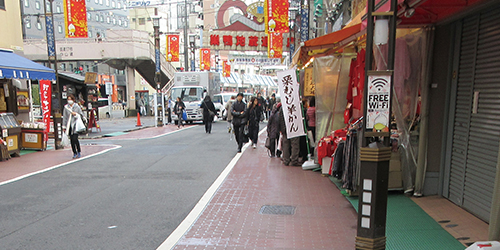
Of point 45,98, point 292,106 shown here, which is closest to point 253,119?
point 292,106

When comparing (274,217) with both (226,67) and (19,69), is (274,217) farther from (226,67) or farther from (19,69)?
(226,67)

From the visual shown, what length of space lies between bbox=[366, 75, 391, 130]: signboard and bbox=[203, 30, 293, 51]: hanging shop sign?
2283cm

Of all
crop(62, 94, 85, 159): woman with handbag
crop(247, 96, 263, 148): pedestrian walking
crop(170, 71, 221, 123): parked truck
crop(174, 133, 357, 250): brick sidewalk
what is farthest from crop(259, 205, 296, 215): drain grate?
crop(170, 71, 221, 123): parked truck

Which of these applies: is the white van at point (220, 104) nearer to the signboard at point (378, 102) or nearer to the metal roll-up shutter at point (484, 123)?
the metal roll-up shutter at point (484, 123)

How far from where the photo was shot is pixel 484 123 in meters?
4.97

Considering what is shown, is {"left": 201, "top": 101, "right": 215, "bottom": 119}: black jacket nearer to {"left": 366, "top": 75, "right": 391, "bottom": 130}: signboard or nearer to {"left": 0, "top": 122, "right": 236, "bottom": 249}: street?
{"left": 0, "top": 122, "right": 236, "bottom": 249}: street

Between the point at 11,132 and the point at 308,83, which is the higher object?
the point at 308,83

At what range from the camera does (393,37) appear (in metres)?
3.43

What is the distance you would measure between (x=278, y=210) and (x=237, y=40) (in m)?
21.3

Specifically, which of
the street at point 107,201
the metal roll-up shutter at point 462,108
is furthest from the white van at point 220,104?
the metal roll-up shutter at point 462,108

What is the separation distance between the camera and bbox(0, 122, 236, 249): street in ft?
15.9

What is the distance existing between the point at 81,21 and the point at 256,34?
41.9 ft

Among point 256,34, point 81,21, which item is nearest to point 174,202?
point 81,21

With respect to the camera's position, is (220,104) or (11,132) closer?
(11,132)
